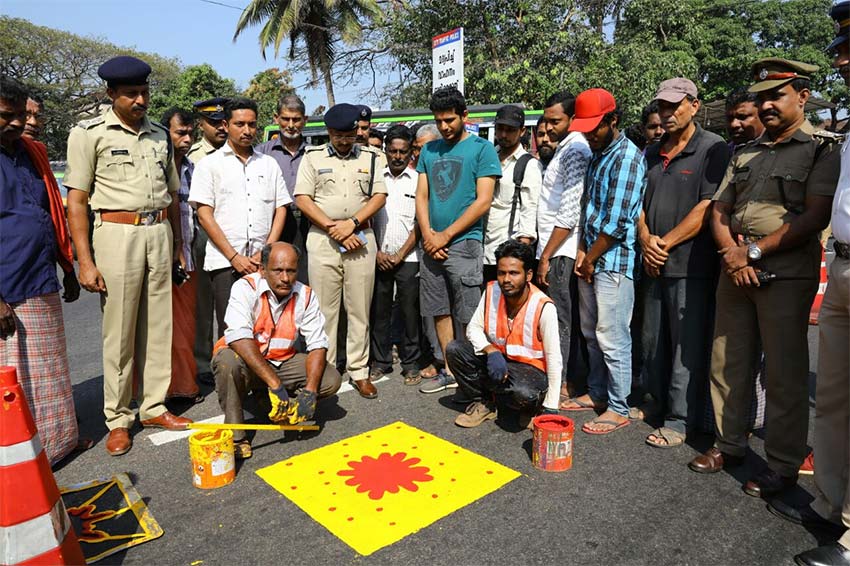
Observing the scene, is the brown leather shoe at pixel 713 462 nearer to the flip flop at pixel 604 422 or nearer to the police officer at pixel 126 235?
the flip flop at pixel 604 422

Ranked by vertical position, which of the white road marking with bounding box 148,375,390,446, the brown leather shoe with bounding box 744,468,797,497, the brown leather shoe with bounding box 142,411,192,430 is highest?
the brown leather shoe with bounding box 142,411,192,430

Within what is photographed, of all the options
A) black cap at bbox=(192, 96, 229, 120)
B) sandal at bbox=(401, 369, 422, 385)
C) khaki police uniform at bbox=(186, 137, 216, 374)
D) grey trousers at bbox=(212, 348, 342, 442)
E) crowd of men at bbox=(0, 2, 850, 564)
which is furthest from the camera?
black cap at bbox=(192, 96, 229, 120)

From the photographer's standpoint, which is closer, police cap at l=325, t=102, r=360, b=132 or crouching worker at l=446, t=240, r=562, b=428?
crouching worker at l=446, t=240, r=562, b=428

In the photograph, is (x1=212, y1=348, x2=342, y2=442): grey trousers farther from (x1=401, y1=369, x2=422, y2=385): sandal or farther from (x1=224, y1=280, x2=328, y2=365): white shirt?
(x1=401, y1=369, x2=422, y2=385): sandal

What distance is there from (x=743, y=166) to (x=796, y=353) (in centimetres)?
98

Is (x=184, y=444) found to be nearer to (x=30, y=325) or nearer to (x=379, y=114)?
(x=30, y=325)

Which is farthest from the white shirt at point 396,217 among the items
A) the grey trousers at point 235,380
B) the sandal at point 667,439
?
the sandal at point 667,439

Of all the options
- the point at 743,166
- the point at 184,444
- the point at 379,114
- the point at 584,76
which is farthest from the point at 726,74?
the point at 184,444

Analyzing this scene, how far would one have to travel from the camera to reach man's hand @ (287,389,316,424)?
3.58 meters

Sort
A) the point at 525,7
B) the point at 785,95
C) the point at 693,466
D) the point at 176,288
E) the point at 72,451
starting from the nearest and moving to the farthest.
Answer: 1. the point at 785,95
2. the point at 693,466
3. the point at 72,451
4. the point at 176,288
5. the point at 525,7

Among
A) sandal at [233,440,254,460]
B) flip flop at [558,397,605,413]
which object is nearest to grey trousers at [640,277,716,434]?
flip flop at [558,397,605,413]

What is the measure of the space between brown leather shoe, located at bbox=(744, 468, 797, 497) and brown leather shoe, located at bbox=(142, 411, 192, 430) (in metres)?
3.37

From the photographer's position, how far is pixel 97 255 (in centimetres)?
375

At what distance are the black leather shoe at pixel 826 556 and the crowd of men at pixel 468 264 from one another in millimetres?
11
